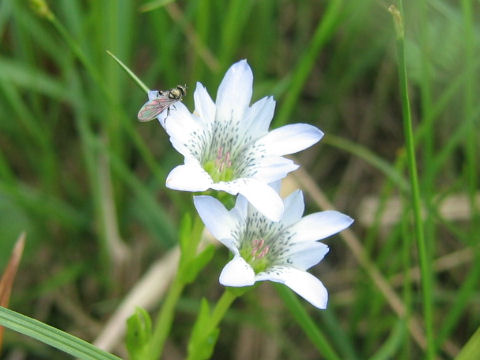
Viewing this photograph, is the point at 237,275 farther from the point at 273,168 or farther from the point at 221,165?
the point at 221,165

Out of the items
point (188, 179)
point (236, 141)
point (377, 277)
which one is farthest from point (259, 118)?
point (377, 277)

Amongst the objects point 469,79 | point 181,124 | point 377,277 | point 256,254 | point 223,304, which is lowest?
point 223,304

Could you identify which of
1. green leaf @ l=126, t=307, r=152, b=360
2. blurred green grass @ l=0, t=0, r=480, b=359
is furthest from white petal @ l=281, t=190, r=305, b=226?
blurred green grass @ l=0, t=0, r=480, b=359

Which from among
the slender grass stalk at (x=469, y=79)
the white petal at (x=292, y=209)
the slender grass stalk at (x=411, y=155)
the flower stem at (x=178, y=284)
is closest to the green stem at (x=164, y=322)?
the flower stem at (x=178, y=284)

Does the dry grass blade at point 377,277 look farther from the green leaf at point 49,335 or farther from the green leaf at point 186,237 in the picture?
the green leaf at point 49,335

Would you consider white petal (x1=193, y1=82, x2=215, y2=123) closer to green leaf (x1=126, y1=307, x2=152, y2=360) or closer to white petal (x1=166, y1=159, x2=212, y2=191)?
white petal (x1=166, y1=159, x2=212, y2=191)
